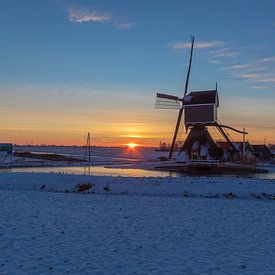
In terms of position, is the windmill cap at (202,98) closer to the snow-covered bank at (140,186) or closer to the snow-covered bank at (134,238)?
the snow-covered bank at (140,186)

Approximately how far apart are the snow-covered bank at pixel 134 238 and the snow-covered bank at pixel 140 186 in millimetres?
5631

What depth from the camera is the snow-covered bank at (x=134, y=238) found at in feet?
32.8

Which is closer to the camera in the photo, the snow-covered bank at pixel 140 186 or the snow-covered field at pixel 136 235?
the snow-covered field at pixel 136 235

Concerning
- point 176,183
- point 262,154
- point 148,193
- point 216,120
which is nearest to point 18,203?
point 148,193

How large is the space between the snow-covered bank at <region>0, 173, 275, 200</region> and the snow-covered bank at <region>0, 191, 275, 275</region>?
18.5 feet

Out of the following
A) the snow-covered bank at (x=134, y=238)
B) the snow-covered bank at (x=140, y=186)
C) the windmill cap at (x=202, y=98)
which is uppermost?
the windmill cap at (x=202, y=98)

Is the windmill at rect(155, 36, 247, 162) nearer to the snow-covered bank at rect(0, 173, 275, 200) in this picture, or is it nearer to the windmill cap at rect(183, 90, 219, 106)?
the windmill cap at rect(183, 90, 219, 106)

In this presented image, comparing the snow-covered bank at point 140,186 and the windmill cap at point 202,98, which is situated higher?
the windmill cap at point 202,98

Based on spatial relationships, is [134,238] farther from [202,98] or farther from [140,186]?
[202,98]

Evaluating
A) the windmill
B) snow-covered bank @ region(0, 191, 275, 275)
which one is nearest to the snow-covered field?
snow-covered bank @ region(0, 191, 275, 275)

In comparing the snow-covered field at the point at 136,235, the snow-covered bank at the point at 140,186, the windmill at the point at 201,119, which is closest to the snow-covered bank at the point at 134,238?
the snow-covered field at the point at 136,235

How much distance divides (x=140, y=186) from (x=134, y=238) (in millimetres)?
14933

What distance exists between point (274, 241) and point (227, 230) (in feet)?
6.70

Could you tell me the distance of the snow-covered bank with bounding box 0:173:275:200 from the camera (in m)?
26.5
